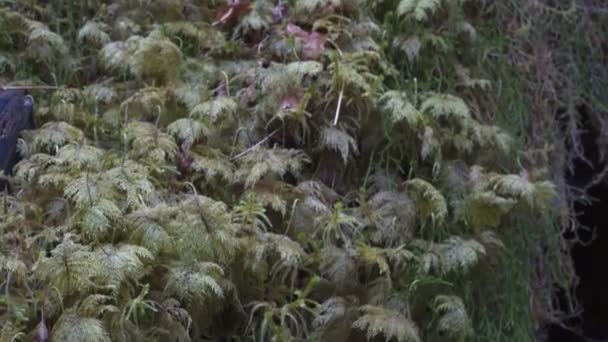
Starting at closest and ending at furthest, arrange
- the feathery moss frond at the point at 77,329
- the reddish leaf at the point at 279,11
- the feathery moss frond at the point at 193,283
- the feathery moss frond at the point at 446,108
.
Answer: the feathery moss frond at the point at 77,329 → the feathery moss frond at the point at 193,283 → the feathery moss frond at the point at 446,108 → the reddish leaf at the point at 279,11

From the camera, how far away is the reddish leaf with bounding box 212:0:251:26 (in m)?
2.65

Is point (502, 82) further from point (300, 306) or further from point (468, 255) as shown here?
point (300, 306)

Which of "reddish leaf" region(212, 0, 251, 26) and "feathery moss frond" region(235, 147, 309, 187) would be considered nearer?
"feathery moss frond" region(235, 147, 309, 187)

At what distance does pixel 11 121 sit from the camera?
2.23 metres

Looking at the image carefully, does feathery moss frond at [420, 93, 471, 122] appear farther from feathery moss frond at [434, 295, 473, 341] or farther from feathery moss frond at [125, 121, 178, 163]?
feathery moss frond at [125, 121, 178, 163]

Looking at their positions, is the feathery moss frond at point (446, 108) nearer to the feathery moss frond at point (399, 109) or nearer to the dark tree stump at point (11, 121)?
the feathery moss frond at point (399, 109)

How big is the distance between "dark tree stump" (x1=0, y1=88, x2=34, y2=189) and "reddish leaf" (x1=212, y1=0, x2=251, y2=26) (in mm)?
724

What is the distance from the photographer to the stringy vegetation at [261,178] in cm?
172

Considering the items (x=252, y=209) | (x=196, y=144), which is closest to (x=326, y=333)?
(x=252, y=209)

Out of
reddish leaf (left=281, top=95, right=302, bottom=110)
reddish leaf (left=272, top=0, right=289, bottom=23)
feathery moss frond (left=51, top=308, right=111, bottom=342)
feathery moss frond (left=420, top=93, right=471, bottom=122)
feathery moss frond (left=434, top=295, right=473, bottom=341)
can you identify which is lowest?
feathery moss frond (left=434, top=295, right=473, bottom=341)

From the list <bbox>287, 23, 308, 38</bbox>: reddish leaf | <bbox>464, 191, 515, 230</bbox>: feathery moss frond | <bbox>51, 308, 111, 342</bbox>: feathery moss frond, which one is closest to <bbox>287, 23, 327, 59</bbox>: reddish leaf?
<bbox>287, 23, 308, 38</bbox>: reddish leaf

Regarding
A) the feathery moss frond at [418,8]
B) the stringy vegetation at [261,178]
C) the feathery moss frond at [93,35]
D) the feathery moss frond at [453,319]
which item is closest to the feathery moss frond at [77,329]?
the stringy vegetation at [261,178]

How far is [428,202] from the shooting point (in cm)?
220

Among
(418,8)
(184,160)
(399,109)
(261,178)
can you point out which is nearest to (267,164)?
(261,178)
